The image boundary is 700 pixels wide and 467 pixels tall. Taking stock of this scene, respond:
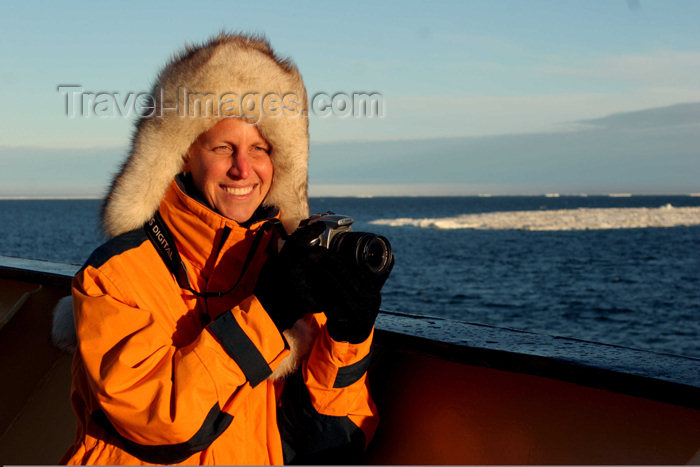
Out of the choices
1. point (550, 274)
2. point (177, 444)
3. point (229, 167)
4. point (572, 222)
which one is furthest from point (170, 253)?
point (572, 222)

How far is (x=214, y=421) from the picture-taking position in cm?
155

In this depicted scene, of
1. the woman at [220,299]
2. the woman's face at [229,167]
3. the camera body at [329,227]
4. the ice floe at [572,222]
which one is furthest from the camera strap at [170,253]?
the ice floe at [572,222]

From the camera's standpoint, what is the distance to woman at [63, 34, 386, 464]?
4.91ft

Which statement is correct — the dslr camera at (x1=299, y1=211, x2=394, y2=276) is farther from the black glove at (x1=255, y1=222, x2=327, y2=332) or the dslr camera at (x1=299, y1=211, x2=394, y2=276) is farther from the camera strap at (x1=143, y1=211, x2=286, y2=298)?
the camera strap at (x1=143, y1=211, x2=286, y2=298)

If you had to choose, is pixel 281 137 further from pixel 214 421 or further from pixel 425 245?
pixel 425 245

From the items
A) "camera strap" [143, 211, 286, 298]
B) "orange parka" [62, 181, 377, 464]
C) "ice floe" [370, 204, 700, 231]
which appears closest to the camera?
"orange parka" [62, 181, 377, 464]

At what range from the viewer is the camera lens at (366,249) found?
161cm

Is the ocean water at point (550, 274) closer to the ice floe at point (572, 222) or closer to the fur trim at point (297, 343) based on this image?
the ice floe at point (572, 222)

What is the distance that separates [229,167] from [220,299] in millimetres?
396

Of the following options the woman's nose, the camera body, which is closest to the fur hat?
the woman's nose

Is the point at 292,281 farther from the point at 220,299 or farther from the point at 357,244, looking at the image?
the point at 220,299

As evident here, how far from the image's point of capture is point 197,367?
4.90 feet

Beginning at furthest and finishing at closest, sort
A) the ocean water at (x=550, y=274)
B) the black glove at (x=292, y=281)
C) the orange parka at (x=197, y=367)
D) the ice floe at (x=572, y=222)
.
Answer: the ice floe at (x=572, y=222), the ocean water at (x=550, y=274), the black glove at (x=292, y=281), the orange parka at (x=197, y=367)

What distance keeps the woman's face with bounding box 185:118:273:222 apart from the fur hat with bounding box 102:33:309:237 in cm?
3
